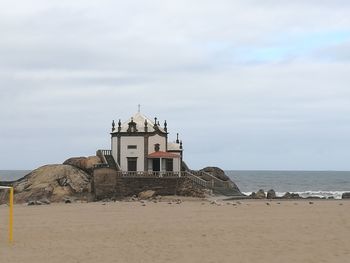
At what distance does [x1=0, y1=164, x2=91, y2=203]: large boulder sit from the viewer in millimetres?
45906

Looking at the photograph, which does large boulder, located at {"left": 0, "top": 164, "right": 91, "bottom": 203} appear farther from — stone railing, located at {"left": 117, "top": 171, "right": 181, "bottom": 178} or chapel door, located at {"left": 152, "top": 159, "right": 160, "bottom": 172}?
chapel door, located at {"left": 152, "top": 159, "right": 160, "bottom": 172}

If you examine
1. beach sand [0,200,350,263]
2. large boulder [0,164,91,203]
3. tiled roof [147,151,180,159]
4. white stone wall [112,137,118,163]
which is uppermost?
white stone wall [112,137,118,163]

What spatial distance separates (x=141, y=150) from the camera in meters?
52.5

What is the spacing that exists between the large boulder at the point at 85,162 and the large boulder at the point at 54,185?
33.3 inches

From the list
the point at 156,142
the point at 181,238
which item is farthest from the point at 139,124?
the point at 181,238

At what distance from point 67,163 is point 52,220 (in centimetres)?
2794

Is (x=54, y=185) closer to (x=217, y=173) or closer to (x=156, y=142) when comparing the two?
(x=156, y=142)

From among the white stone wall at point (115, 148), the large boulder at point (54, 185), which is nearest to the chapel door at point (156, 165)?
the white stone wall at point (115, 148)

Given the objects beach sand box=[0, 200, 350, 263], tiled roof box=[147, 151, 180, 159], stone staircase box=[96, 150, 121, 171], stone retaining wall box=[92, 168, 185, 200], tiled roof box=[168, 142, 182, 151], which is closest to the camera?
beach sand box=[0, 200, 350, 263]

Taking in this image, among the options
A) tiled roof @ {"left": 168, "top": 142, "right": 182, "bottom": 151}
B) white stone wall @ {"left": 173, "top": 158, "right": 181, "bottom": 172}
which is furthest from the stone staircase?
tiled roof @ {"left": 168, "top": 142, "right": 182, "bottom": 151}

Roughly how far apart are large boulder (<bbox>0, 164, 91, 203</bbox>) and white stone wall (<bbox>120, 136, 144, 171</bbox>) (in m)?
3.86

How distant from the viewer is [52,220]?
25828mm

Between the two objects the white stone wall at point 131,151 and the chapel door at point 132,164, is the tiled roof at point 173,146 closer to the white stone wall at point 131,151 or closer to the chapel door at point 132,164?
the white stone wall at point 131,151

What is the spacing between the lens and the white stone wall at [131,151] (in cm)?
5228
